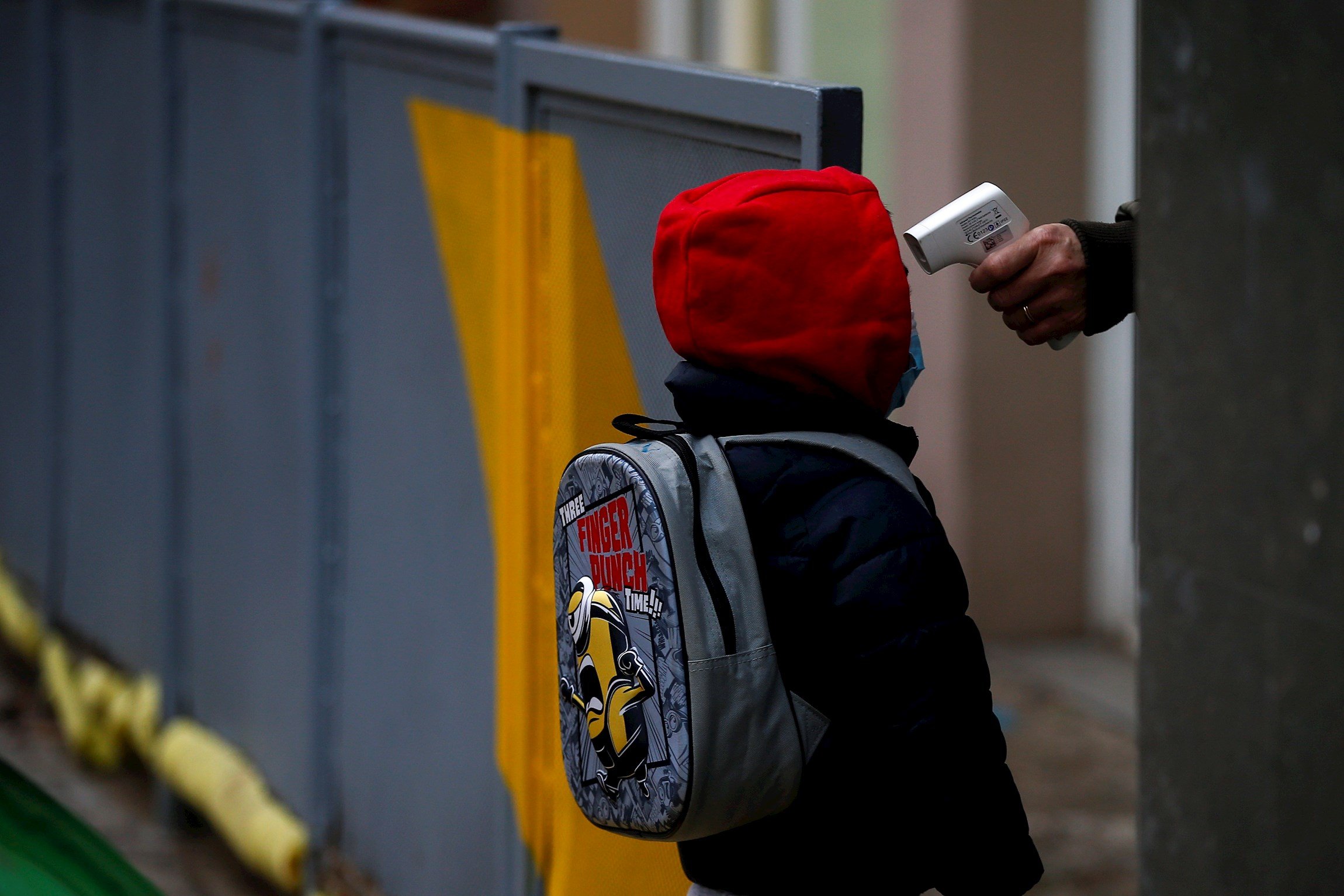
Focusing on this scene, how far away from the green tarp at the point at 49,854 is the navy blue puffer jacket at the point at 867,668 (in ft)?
3.23

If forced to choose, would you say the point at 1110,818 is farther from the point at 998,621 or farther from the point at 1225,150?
the point at 1225,150

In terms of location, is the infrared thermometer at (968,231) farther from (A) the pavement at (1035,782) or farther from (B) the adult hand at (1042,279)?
(A) the pavement at (1035,782)

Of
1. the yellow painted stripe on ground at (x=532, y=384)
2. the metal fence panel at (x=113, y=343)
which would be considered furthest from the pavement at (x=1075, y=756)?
the metal fence panel at (x=113, y=343)

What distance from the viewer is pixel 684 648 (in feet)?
6.29

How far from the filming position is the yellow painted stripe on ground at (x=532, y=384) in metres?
2.94

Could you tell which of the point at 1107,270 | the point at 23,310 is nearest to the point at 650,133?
the point at 1107,270

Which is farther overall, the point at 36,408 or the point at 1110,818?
the point at 36,408

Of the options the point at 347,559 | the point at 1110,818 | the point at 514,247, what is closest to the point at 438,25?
the point at 514,247

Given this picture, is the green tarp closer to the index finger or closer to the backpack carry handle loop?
the backpack carry handle loop

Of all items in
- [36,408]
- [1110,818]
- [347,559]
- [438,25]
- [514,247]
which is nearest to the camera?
[514,247]

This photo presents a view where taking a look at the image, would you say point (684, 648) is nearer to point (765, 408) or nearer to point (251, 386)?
point (765, 408)

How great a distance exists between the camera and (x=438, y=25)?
3566mm

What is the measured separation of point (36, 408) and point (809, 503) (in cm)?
495

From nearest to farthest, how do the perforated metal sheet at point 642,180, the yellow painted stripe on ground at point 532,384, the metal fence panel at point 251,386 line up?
the perforated metal sheet at point 642,180, the yellow painted stripe on ground at point 532,384, the metal fence panel at point 251,386
